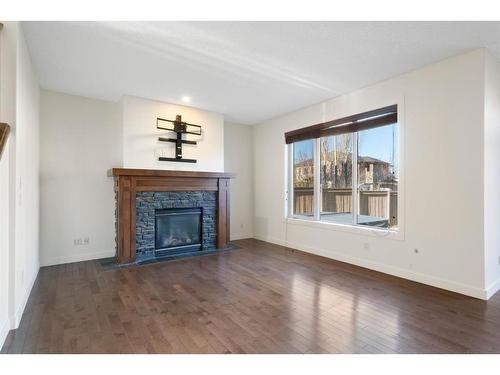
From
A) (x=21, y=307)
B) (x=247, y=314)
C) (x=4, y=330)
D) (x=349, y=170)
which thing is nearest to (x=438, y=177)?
(x=349, y=170)

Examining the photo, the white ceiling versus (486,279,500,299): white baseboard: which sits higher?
the white ceiling

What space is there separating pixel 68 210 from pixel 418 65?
17.3ft

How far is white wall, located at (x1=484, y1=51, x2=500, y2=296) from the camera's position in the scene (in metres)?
2.82

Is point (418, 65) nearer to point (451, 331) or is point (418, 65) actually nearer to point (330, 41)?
point (330, 41)

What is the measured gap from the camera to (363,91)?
3941 millimetres

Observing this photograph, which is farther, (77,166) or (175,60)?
(77,166)

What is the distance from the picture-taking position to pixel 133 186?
4.16m

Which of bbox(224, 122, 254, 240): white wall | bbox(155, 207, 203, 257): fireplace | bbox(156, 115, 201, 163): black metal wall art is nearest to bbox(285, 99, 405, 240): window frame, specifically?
bbox(224, 122, 254, 240): white wall

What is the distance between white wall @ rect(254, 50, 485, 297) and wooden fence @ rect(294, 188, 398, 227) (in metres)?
0.28

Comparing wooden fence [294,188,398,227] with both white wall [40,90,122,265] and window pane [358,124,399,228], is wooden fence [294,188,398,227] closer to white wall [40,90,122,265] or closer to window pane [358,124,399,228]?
window pane [358,124,399,228]

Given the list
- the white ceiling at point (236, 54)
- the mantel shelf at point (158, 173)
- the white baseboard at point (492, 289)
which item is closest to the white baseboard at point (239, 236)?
the mantel shelf at point (158, 173)

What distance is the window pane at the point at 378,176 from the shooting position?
12.2ft

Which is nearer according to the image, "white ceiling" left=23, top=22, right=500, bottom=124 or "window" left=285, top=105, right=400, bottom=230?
"white ceiling" left=23, top=22, right=500, bottom=124
